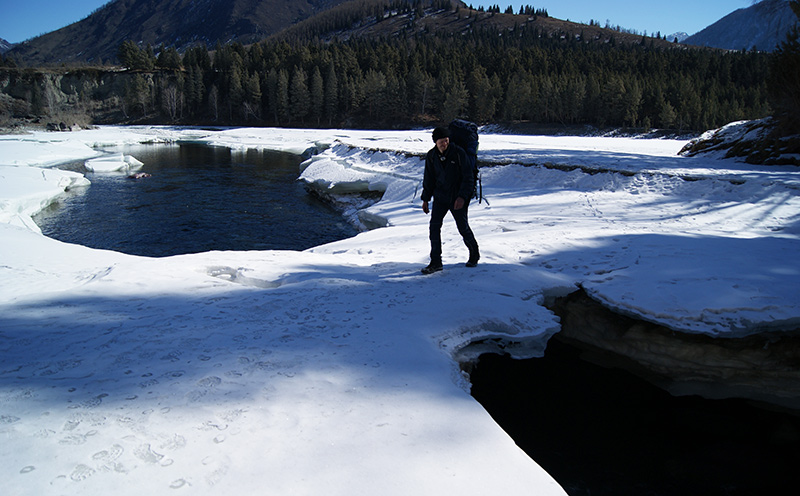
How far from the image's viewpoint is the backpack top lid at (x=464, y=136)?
19.9ft

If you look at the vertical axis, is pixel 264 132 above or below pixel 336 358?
above

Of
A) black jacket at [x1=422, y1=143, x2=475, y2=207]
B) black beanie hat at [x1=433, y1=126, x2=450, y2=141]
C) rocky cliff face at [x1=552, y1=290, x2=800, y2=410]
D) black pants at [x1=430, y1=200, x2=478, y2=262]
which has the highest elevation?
black beanie hat at [x1=433, y1=126, x2=450, y2=141]

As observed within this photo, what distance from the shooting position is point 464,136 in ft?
19.9

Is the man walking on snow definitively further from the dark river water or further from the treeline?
the treeline

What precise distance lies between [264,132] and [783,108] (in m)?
57.7

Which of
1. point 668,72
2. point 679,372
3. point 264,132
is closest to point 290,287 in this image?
point 679,372

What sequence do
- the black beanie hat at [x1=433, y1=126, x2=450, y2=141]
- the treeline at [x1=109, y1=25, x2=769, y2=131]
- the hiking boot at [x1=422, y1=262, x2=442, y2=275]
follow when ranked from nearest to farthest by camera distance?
the black beanie hat at [x1=433, y1=126, x2=450, y2=141]
the hiking boot at [x1=422, y1=262, x2=442, y2=275]
the treeline at [x1=109, y1=25, x2=769, y2=131]

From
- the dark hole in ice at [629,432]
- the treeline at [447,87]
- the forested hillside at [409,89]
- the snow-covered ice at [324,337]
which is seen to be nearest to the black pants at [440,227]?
the snow-covered ice at [324,337]

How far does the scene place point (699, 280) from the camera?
532 centimetres

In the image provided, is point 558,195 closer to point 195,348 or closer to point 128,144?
point 195,348

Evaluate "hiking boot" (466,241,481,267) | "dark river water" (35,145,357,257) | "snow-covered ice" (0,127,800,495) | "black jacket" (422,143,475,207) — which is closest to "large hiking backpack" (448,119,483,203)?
"black jacket" (422,143,475,207)

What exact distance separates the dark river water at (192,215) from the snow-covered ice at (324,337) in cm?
426

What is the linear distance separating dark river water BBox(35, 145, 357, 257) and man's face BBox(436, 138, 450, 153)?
8.64 m

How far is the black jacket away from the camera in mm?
5758
